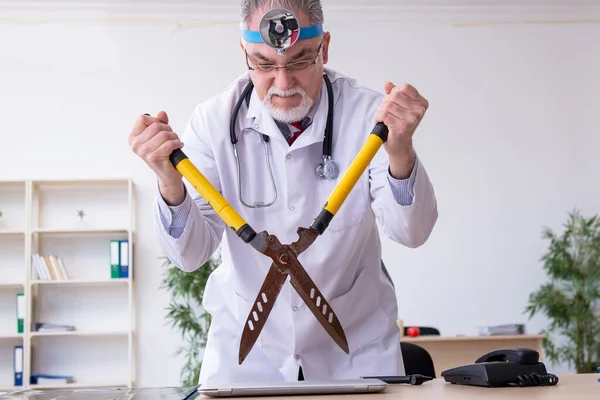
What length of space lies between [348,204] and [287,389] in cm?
68

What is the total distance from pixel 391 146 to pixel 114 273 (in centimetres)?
453

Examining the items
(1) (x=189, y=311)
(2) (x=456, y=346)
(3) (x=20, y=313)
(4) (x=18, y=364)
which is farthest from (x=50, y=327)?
(2) (x=456, y=346)

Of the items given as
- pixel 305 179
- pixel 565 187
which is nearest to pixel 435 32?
pixel 565 187

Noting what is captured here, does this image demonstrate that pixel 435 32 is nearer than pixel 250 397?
No

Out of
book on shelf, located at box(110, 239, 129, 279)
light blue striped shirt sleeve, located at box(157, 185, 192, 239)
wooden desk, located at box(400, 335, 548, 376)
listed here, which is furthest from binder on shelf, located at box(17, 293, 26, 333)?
light blue striped shirt sleeve, located at box(157, 185, 192, 239)

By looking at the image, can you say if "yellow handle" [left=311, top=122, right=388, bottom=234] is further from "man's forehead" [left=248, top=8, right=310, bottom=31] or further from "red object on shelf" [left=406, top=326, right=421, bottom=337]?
"red object on shelf" [left=406, top=326, right=421, bottom=337]

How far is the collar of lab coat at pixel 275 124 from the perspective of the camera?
1796 mm

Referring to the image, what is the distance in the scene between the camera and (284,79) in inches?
67.4

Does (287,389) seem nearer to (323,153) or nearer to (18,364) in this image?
(323,153)

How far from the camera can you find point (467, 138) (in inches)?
244

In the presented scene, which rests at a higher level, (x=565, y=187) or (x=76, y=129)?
(x=76, y=129)

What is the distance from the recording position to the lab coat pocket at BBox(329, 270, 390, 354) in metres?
1.70

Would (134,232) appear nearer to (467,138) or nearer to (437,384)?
(467,138)

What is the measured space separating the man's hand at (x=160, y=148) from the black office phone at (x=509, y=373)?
670 millimetres
